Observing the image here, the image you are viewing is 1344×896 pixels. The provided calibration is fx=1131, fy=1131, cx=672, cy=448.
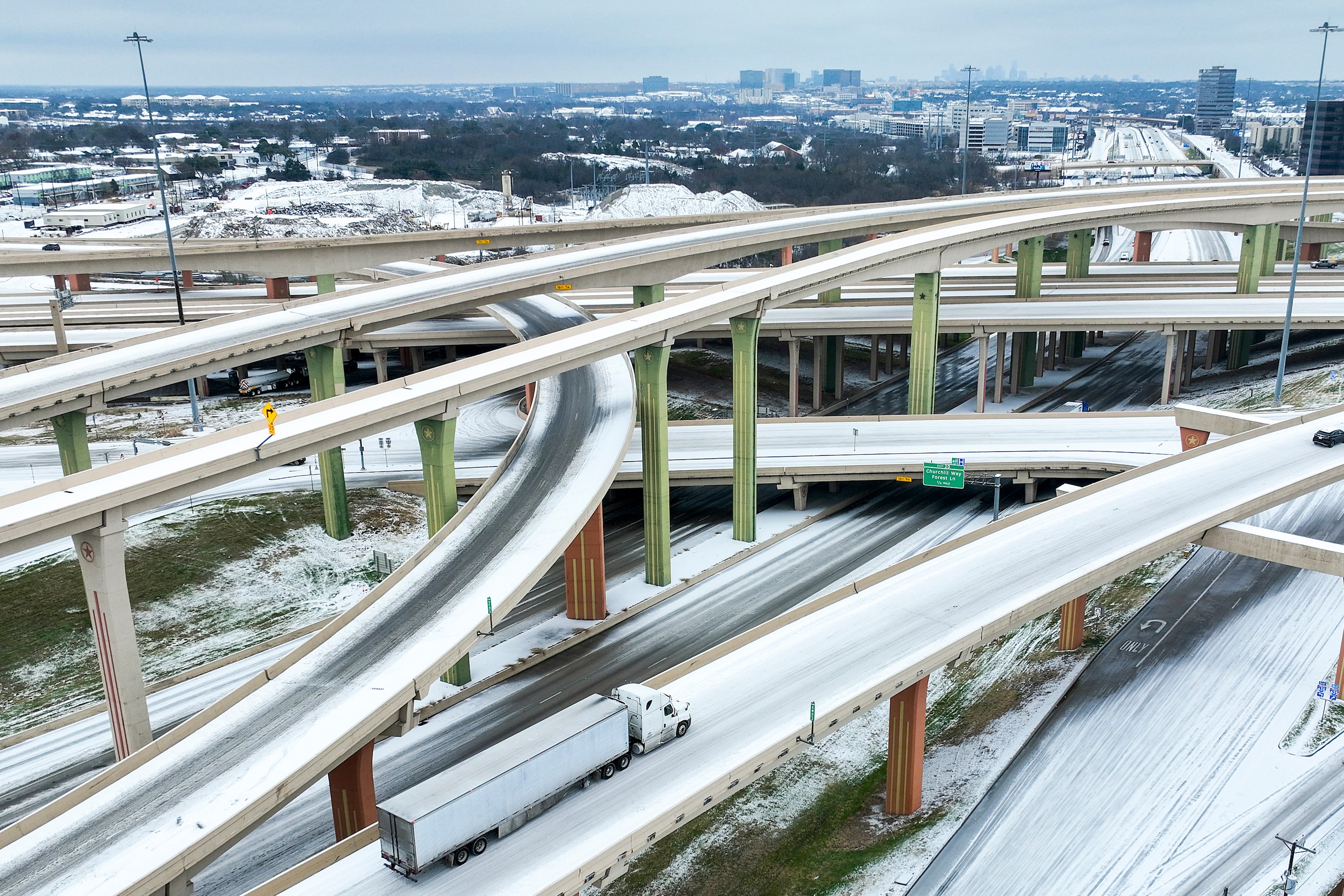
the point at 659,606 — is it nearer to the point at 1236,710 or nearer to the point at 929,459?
the point at 929,459

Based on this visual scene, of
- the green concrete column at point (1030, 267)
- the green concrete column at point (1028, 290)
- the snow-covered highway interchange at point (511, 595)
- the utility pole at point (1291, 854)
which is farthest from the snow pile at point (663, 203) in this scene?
the utility pole at point (1291, 854)

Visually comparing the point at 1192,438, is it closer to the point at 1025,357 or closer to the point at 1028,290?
the point at 1025,357

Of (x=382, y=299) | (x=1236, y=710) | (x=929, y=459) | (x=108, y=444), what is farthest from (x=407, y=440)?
(x=1236, y=710)

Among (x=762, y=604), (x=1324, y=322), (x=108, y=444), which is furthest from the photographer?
(x=1324, y=322)

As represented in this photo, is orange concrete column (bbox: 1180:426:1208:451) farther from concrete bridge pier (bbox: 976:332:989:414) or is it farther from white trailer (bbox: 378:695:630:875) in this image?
white trailer (bbox: 378:695:630:875)

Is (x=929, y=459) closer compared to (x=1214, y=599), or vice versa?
(x=1214, y=599)

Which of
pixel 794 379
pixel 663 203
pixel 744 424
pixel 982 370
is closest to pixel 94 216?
pixel 663 203
